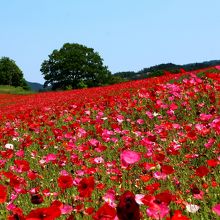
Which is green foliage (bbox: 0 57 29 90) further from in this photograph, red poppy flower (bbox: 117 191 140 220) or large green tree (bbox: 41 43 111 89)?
red poppy flower (bbox: 117 191 140 220)

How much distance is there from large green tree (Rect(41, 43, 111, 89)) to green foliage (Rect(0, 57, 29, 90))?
63.6ft

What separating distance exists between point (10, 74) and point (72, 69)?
24.9 meters

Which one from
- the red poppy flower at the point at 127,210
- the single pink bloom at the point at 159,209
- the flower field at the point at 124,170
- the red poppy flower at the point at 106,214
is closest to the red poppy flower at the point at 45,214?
the flower field at the point at 124,170

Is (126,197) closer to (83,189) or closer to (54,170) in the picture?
(83,189)

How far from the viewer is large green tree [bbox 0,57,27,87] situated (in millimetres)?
86875

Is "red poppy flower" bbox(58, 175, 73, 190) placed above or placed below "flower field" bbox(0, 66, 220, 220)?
above

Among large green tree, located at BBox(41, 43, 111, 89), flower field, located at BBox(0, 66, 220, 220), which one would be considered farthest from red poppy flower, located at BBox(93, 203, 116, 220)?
large green tree, located at BBox(41, 43, 111, 89)

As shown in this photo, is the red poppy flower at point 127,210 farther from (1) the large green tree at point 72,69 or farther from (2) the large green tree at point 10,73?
(2) the large green tree at point 10,73

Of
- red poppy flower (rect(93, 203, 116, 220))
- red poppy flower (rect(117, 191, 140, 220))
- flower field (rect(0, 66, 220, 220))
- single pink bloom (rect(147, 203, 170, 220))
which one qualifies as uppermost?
red poppy flower (rect(117, 191, 140, 220))

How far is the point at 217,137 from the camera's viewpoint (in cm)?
571

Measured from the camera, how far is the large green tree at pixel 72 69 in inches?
2633

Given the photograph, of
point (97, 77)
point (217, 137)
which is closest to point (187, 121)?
point (217, 137)

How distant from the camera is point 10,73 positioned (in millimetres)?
87812

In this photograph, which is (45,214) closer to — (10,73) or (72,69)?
(72,69)
